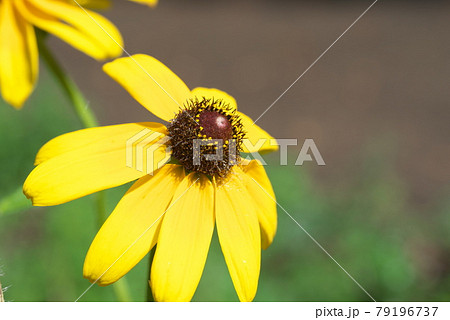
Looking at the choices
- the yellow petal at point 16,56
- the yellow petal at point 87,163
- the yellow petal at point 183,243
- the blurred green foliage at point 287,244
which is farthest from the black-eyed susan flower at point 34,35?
the blurred green foliage at point 287,244

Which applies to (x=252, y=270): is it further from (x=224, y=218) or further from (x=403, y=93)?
(x=403, y=93)

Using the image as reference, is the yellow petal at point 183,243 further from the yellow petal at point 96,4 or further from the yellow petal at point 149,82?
the yellow petal at point 96,4

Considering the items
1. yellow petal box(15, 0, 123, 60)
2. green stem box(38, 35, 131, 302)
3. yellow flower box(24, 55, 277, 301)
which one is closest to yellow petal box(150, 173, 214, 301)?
yellow flower box(24, 55, 277, 301)

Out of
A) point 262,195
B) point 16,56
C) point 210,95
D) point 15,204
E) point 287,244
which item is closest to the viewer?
point 16,56

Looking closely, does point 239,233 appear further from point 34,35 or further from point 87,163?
point 34,35

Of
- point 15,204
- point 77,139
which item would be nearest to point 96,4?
point 77,139

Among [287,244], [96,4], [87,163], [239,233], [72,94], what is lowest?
[287,244]
